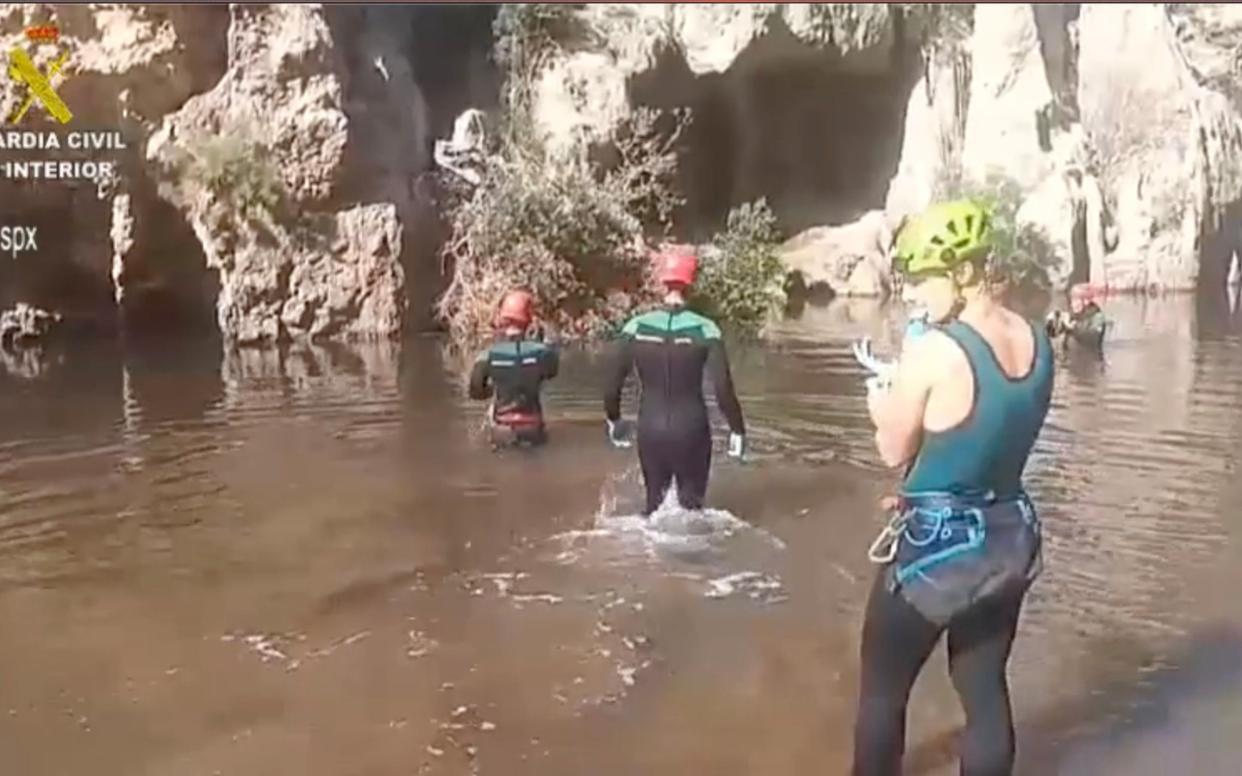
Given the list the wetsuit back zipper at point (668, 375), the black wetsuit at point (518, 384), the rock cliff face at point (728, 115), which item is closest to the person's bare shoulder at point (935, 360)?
the rock cliff face at point (728, 115)

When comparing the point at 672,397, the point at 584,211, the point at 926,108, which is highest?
the point at 926,108

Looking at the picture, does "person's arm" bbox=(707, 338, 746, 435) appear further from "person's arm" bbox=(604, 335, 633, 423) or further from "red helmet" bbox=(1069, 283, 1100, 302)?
"red helmet" bbox=(1069, 283, 1100, 302)

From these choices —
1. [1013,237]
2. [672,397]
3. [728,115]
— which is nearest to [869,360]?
[1013,237]

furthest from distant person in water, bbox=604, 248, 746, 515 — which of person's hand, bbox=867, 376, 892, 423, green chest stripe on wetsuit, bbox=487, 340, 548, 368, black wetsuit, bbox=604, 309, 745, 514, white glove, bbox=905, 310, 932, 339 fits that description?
person's hand, bbox=867, 376, 892, 423

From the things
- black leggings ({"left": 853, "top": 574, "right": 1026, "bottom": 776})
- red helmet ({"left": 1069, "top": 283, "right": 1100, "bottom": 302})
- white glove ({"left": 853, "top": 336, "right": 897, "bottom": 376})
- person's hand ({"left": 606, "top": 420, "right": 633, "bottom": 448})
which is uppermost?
red helmet ({"left": 1069, "top": 283, "right": 1100, "bottom": 302})

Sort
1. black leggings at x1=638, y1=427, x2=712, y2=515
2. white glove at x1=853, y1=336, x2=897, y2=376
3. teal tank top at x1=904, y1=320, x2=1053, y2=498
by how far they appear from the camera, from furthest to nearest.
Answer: black leggings at x1=638, y1=427, x2=712, y2=515
white glove at x1=853, y1=336, x2=897, y2=376
teal tank top at x1=904, y1=320, x2=1053, y2=498

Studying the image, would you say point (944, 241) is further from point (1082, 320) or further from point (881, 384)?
point (1082, 320)
